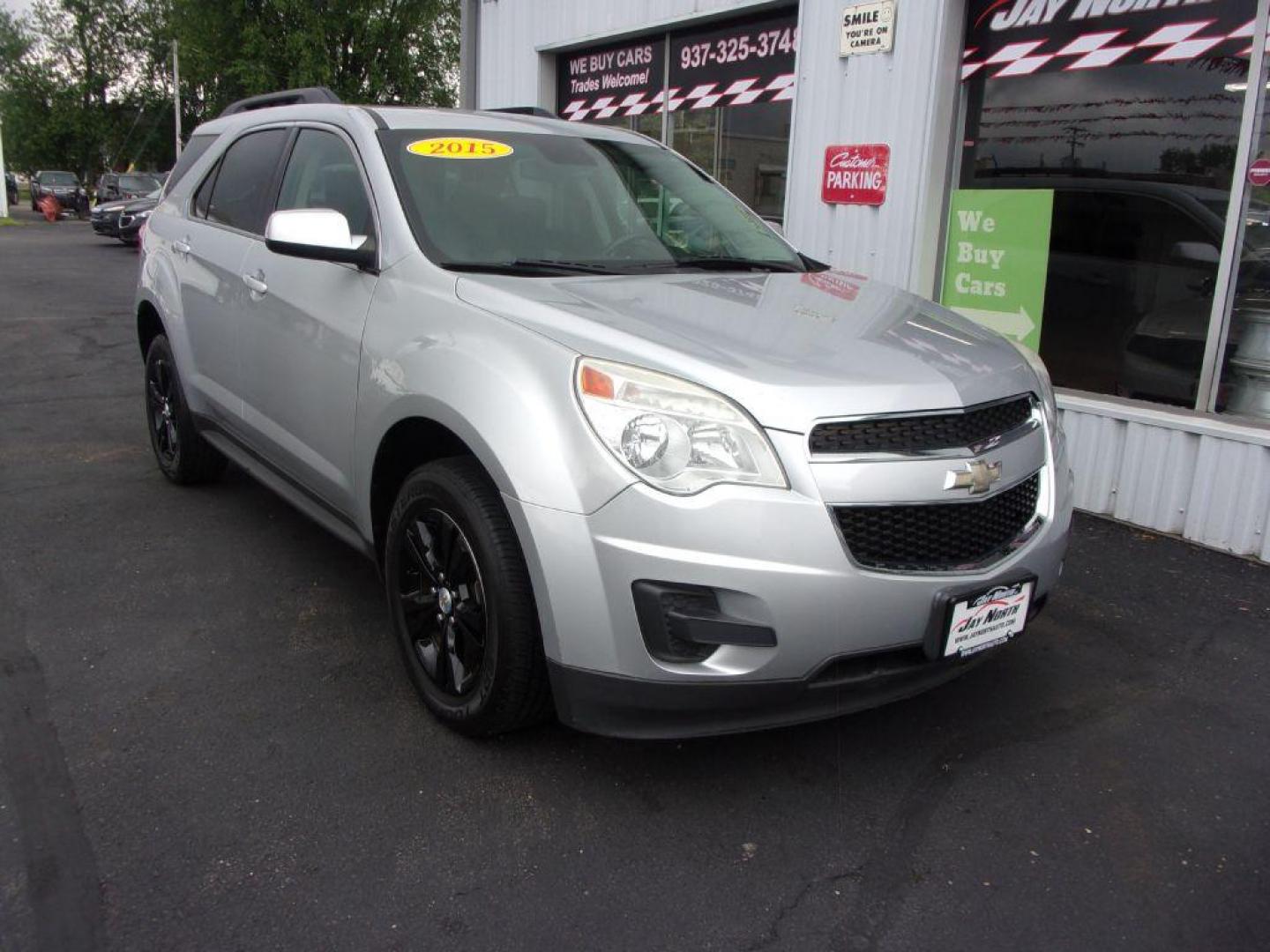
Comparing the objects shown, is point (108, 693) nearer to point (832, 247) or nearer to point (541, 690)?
point (541, 690)

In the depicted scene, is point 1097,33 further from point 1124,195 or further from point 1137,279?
point 1137,279

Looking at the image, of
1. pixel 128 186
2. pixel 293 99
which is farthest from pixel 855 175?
pixel 128 186

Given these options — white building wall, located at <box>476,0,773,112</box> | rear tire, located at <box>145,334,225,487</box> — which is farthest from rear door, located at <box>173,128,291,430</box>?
white building wall, located at <box>476,0,773,112</box>

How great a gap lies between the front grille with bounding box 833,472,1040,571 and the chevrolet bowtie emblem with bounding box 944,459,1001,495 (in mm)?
40

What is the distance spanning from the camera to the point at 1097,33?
543 centimetres

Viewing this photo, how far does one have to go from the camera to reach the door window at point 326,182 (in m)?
3.52

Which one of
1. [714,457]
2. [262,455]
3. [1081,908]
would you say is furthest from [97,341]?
[1081,908]

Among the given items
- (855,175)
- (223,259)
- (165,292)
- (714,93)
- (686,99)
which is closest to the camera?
(223,259)

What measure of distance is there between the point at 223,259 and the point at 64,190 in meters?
42.9

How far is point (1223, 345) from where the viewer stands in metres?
5.04

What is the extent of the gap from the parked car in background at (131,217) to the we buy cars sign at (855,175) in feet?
61.9

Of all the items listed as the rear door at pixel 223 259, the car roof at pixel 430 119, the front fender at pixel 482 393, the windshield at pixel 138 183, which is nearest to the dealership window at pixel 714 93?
the car roof at pixel 430 119

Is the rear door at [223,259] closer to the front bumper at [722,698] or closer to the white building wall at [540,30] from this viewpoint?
the front bumper at [722,698]

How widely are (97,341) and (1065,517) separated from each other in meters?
9.54
